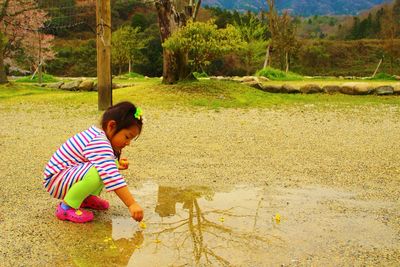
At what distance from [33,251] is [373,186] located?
2.51 meters

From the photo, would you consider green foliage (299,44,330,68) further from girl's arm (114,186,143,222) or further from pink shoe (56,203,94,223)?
girl's arm (114,186,143,222)

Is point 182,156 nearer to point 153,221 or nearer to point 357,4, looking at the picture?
point 153,221

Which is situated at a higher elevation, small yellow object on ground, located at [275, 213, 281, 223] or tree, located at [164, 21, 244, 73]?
tree, located at [164, 21, 244, 73]

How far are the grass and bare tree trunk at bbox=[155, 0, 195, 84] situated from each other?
0.33 meters

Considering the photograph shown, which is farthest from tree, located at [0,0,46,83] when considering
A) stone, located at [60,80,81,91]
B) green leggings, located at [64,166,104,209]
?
green leggings, located at [64,166,104,209]

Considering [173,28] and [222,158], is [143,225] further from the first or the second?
[173,28]

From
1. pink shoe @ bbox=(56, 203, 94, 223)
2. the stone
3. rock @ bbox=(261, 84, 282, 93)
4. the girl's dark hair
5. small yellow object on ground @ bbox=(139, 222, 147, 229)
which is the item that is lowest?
the stone

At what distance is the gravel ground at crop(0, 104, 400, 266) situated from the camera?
111 inches

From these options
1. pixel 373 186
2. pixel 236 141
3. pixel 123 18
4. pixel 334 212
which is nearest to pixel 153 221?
pixel 334 212

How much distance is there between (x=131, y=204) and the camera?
2604 mm

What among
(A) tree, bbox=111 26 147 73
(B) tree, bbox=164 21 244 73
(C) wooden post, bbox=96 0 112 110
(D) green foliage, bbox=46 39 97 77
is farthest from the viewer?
(D) green foliage, bbox=46 39 97 77

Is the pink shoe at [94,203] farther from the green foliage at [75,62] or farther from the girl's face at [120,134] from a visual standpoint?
the green foliage at [75,62]

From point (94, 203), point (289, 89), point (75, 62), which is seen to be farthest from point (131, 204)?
point (75, 62)

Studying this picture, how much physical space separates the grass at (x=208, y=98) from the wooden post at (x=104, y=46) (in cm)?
104
